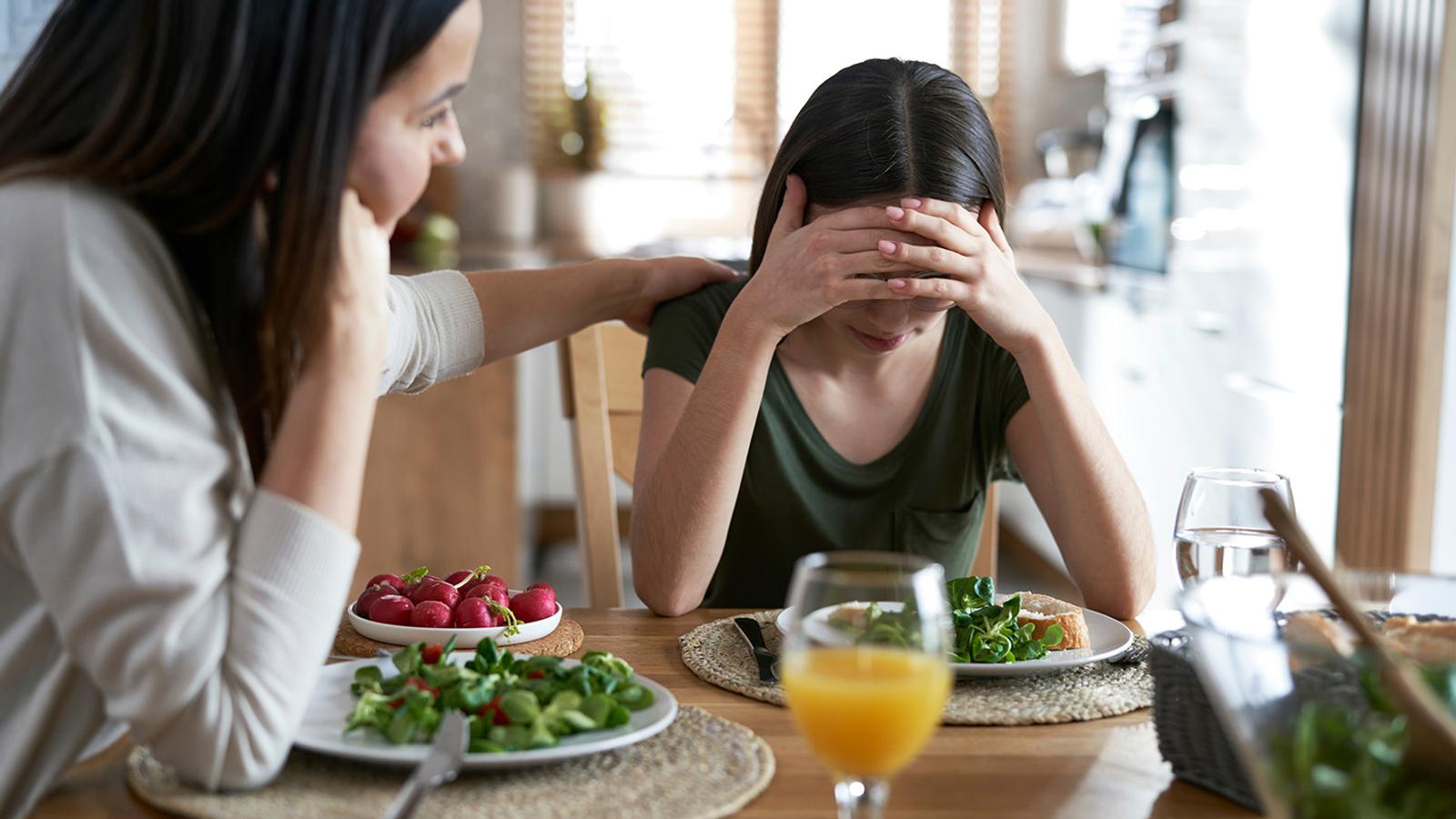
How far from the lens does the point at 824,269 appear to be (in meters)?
1.29

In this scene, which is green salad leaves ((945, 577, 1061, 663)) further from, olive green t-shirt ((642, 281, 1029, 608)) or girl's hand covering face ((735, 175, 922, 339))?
olive green t-shirt ((642, 281, 1029, 608))

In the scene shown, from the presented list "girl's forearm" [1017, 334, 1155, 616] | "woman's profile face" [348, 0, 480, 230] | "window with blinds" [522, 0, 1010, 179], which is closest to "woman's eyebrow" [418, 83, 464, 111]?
"woman's profile face" [348, 0, 480, 230]

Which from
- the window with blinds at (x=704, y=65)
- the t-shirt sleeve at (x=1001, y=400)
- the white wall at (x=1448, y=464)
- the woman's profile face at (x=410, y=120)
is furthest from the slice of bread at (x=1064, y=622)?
the window with blinds at (x=704, y=65)

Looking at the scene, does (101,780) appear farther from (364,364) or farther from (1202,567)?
(1202,567)

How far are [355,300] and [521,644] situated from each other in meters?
0.35

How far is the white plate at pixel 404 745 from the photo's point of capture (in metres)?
0.78

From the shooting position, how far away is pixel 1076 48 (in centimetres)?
477

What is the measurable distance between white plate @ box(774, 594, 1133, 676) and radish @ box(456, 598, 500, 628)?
23 cm

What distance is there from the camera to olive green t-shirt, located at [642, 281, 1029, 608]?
1503 mm

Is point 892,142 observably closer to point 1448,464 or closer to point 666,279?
point 666,279

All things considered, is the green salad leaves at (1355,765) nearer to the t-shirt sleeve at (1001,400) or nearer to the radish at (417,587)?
the radish at (417,587)

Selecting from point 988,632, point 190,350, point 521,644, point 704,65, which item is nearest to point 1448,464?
point 988,632

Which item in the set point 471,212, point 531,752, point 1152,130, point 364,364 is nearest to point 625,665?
point 531,752

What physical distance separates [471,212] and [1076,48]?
2.19m
